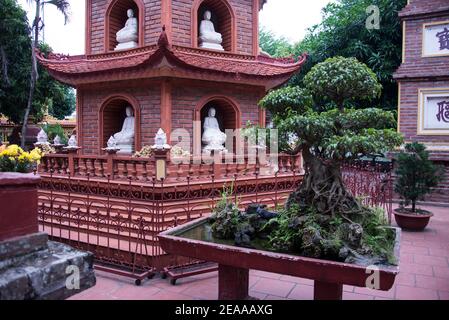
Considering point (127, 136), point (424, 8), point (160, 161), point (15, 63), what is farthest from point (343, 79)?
point (15, 63)

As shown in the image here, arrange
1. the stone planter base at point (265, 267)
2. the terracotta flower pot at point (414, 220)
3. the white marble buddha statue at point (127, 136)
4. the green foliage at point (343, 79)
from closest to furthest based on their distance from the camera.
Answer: the stone planter base at point (265, 267) → the green foliage at point (343, 79) → the terracotta flower pot at point (414, 220) → the white marble buddha statue at point (127, 136)

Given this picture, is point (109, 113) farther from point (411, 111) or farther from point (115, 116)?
point (411, 111)

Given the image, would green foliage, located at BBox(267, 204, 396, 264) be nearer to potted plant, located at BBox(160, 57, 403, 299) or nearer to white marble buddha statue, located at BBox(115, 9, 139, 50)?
potted plant, located at BBox(160, 57, 403, 299)

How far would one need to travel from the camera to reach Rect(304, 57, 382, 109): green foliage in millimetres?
3975

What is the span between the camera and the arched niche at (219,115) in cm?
886

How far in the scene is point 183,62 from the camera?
7461 mm

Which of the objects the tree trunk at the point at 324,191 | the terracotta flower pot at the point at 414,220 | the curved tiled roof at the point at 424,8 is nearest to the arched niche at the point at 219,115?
the terracotta flower pot at the point at 414,220

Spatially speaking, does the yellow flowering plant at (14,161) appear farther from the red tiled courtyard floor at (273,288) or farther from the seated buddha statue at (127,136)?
the seated buddha statue at (127,136)

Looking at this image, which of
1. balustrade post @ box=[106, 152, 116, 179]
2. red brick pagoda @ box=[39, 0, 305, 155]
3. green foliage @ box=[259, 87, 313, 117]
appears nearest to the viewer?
green foliage @ box=[259, 87, 313, 117]

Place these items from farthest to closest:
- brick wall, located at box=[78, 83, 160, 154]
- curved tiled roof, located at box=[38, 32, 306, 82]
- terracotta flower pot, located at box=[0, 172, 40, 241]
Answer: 1. brick wall, located at box=[78, 83, 160, 154]
2. curved tiled roof, located at box=[38, 32, 306, 82]
3. terracotta flower pot, located at box=[0, 172, 40, 241]

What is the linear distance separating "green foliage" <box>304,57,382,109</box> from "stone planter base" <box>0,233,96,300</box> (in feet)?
9.65

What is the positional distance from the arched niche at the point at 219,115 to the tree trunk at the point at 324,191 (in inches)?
189

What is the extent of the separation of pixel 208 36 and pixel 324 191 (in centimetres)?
622

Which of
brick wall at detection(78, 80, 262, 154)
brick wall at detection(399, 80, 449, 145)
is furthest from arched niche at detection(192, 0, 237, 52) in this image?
brick wall at detection(399, 80, 449, 145)
